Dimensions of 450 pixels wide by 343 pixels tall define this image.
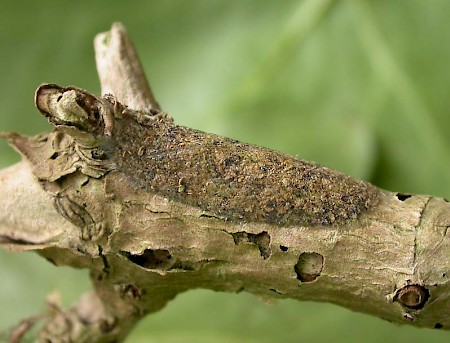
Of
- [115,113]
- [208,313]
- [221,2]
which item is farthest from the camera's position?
[221,2]

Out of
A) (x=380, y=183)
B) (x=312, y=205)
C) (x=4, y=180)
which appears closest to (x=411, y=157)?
(x=380, y=183)

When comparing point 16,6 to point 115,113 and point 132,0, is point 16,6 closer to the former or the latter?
point 132,0

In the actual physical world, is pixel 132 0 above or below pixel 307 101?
above

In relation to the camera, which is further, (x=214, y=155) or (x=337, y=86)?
(x=337, y=86)

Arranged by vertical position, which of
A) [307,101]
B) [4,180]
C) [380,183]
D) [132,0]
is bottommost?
[4,180]

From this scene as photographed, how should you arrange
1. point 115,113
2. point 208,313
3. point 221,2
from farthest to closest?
point 221,2 < point 208,313 < point 115,113

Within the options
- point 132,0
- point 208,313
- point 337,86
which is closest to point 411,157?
point 337,86
